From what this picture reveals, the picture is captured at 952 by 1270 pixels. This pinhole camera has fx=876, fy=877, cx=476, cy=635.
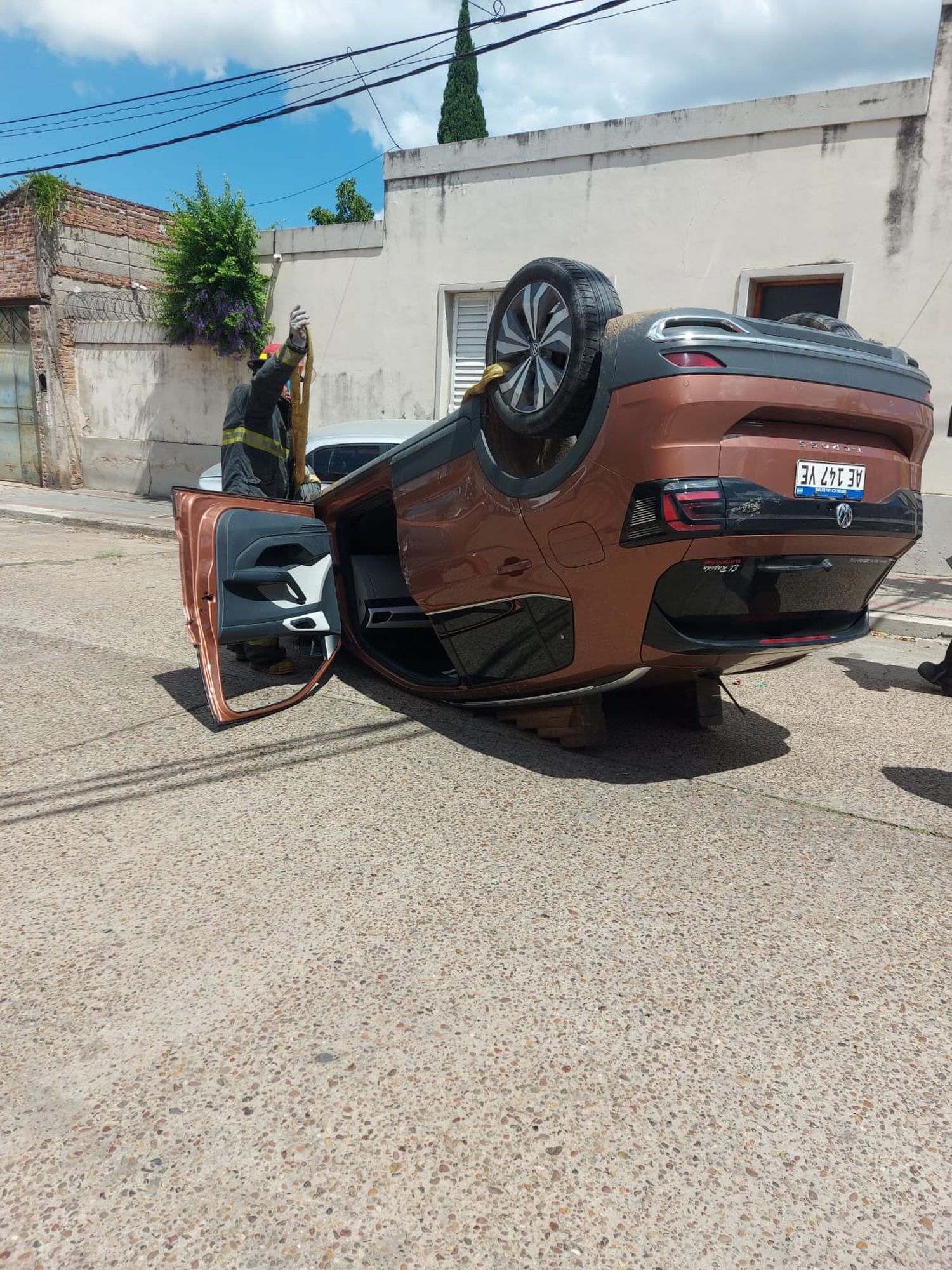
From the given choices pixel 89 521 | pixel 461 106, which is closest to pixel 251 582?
pixel 89 521

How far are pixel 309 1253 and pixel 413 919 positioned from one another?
1111 millimetres

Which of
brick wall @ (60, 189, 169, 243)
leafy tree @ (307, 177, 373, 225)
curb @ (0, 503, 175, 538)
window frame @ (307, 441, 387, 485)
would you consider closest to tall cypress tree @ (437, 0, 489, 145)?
leafy tree @ (307, 177, 373, 225)

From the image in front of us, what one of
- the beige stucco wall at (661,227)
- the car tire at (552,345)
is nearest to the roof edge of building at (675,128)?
the beige stucco wall at (661,227)

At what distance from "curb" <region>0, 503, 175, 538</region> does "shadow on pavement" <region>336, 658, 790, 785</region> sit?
27.4 feet

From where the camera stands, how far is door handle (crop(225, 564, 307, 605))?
460cm

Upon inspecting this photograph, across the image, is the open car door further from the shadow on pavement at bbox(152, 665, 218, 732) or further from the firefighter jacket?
the firefighter jacket

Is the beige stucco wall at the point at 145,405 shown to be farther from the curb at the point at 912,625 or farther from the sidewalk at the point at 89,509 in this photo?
the curb at the point at 912,625

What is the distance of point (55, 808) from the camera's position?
10.9ft

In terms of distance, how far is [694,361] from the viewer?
2963mm

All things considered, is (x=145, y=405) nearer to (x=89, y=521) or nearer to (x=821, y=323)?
(x=89, y=521)

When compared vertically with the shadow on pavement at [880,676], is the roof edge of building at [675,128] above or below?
above

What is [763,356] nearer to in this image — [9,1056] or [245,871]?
[245,871]

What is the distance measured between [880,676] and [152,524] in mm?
10137

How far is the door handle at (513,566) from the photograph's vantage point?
12.2 ft
